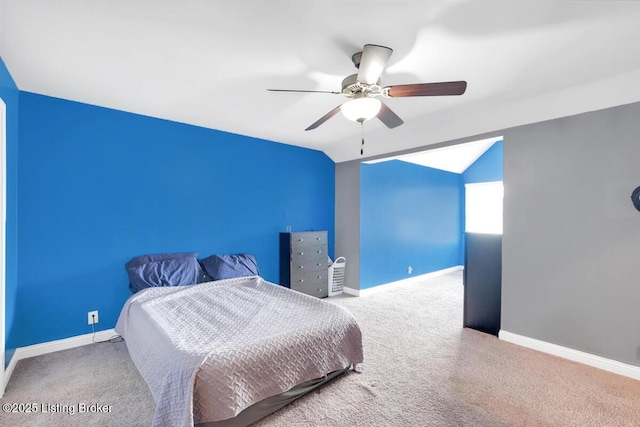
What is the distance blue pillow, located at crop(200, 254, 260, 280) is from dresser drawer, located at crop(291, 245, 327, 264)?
659 millimetres

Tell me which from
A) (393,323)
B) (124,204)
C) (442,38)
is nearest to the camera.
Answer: (442,38)

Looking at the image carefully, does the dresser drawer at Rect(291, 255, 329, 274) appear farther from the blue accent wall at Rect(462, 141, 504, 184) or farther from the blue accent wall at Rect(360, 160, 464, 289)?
the blue accent wall at Rect(462, 141, 504, 184)

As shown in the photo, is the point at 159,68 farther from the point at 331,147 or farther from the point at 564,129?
the point at 564,129

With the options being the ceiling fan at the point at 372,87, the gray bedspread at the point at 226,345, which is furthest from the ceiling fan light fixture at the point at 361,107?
the gray bedspread at the point at 226,345

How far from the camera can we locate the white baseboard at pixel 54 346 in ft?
8.11

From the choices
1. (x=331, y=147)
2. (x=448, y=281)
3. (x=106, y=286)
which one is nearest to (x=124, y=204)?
(x=106, y=286)

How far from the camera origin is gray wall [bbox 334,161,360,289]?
463 cm

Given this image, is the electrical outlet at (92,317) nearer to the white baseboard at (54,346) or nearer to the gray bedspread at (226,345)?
the white baseboard at (54,346)

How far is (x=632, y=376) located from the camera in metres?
2.31

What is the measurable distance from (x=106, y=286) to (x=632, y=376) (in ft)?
16.0

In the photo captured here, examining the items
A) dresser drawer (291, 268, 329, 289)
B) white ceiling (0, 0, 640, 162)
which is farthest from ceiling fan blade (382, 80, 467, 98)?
dresser drawer (291, 268, 329, 289)

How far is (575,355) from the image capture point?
260 cm

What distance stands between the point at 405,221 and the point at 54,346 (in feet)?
16.5

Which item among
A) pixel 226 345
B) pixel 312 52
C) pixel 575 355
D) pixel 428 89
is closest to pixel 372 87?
pixel 428 89
